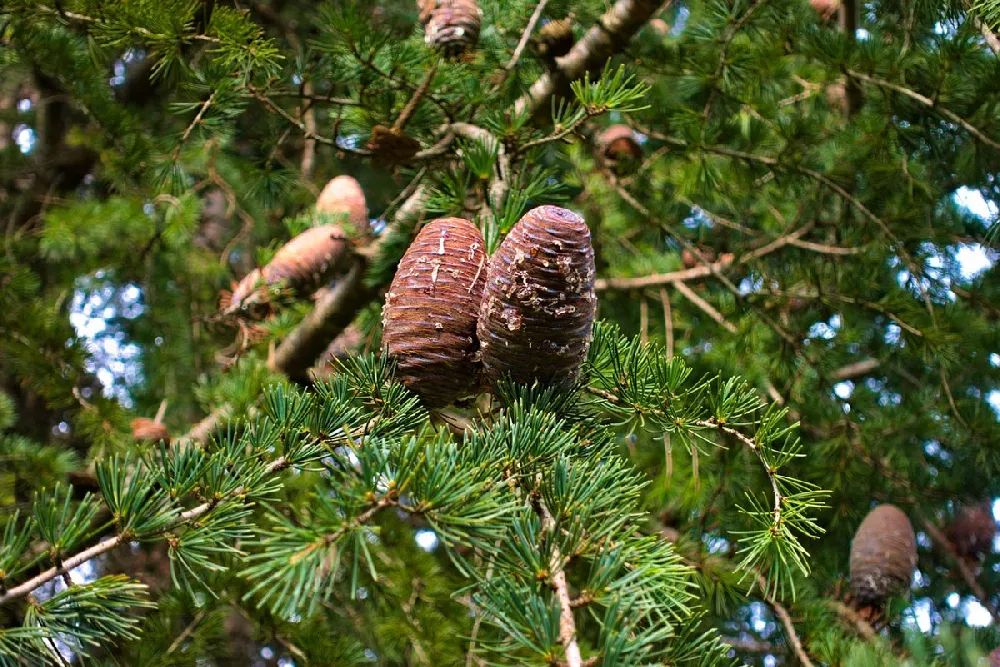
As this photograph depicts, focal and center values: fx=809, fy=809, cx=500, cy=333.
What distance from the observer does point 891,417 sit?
1956mm

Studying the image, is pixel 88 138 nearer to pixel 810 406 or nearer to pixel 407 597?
pixel 407 597

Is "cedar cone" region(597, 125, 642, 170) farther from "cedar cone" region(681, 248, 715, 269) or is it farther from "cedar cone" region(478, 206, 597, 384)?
"cedar cone" region(478, 206, 597, 384)

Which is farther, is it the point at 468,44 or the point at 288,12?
the point at 288,12

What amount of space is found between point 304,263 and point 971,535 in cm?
222

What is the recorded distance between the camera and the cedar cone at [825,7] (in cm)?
213

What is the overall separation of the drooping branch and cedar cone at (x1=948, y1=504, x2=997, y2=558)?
1.85m

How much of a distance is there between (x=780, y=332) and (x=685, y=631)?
3.57 feet

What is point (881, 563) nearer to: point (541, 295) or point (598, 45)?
point (541, 295)

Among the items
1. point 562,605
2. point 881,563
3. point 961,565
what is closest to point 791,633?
point 881,563

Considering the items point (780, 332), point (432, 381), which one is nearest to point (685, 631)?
point (432, 381)

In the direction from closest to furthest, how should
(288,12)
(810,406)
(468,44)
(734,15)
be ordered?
(468,44)
(734,15)
(810,406)
(288,12)

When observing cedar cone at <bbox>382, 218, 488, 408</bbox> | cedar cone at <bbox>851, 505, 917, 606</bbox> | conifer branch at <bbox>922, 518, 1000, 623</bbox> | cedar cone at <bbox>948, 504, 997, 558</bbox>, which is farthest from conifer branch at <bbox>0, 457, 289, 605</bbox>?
cedar cone at <bbox>948, 504, 997, 558</bbox>

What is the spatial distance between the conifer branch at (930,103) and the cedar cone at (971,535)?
1.48 meters

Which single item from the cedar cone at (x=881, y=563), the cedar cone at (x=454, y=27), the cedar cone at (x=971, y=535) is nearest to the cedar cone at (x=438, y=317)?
the cedar cone at (x=454, y=27)
